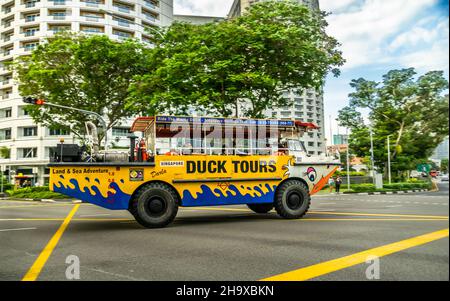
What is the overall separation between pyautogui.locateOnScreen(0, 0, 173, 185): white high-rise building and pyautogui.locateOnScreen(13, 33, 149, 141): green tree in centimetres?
1976

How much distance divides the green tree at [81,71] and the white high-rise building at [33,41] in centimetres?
1976

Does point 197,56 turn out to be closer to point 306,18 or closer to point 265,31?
point 265,31

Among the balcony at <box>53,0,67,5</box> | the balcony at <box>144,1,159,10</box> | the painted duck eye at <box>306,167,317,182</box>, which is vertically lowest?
the painted duck eye at <box>306,167,317,182</box>

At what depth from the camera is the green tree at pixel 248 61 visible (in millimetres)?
16438

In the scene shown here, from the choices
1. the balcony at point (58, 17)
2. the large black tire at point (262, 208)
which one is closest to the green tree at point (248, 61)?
the large black tire at point (262, 208)

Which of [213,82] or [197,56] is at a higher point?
[197,56]

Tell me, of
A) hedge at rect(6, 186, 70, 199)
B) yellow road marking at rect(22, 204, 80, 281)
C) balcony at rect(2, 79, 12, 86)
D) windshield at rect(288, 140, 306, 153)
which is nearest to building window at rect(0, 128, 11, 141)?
balcony at rect(2, 79, 12, 86)

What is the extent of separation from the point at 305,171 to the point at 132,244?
5994 millimetres

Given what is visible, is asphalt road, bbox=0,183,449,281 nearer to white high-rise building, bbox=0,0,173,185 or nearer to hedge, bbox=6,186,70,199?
hedge, bbox=6,186,70,199

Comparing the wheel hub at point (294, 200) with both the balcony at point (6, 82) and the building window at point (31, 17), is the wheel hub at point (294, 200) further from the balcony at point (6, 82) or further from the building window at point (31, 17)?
the building window at point (31, 17)

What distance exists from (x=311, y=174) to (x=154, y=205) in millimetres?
4777

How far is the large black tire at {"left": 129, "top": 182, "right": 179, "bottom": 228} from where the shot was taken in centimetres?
897

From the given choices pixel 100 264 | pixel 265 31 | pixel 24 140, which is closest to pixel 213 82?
pixel 265 31

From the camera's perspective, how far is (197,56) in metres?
17.1
